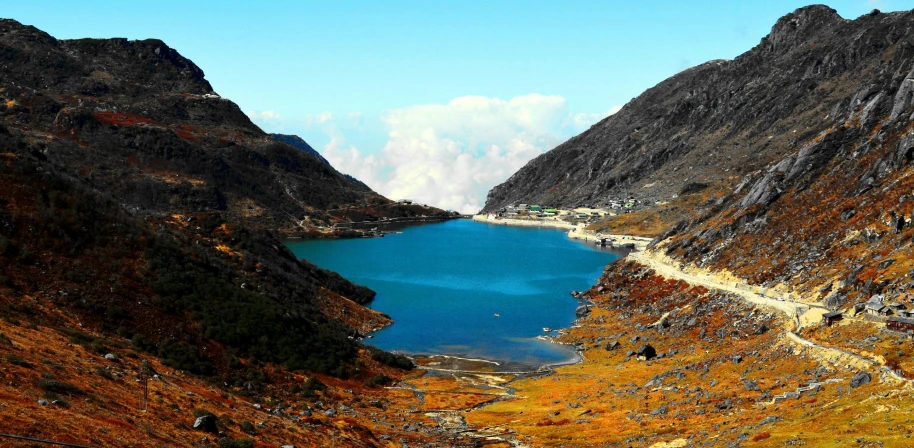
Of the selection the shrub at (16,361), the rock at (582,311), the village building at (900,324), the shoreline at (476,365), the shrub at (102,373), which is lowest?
the shrub at (102,373)

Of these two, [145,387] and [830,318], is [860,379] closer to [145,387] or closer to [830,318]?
[830,318]

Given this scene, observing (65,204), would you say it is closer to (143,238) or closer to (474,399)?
(143,238)

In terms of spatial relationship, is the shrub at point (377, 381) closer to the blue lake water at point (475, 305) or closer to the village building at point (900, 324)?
the blue lake water at point (475, 305)

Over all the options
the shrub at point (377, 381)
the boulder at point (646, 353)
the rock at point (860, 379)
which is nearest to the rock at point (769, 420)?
the rock at point (860, 379)

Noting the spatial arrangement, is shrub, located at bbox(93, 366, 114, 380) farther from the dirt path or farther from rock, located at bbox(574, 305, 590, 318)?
rock, located at bbox(574, 305, 590, 318)

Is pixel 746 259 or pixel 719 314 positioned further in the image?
pixel 746 259

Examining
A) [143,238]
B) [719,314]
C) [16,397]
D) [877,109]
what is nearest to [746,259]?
[719,314]
